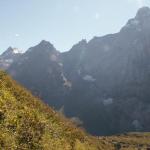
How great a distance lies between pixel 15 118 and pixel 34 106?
6422 mm

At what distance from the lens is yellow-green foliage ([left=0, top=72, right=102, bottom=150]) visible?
20.6m

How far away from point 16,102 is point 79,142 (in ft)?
31.9

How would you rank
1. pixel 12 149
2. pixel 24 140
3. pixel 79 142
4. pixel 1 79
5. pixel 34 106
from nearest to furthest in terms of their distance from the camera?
pixel 12 149 < pixel 24 140 < pixel 1 79 < pixel 34 106 < pixel 79 142

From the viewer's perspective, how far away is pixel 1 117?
816 inches

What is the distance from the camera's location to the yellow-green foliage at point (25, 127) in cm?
2062

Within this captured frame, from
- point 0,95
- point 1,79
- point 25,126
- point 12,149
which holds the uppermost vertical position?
point 1,79

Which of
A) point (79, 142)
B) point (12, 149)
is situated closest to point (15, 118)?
point (12, 149)

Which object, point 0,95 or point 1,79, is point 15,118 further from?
point 1,79

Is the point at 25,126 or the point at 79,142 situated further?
the point at 79,142

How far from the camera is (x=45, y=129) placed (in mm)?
25250

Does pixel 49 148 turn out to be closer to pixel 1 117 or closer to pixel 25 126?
pixel 25 126

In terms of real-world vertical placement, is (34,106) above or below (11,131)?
above

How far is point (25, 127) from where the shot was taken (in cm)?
2252

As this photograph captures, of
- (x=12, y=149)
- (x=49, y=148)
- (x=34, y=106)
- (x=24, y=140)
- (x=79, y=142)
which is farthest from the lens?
(x=79, y=142)
